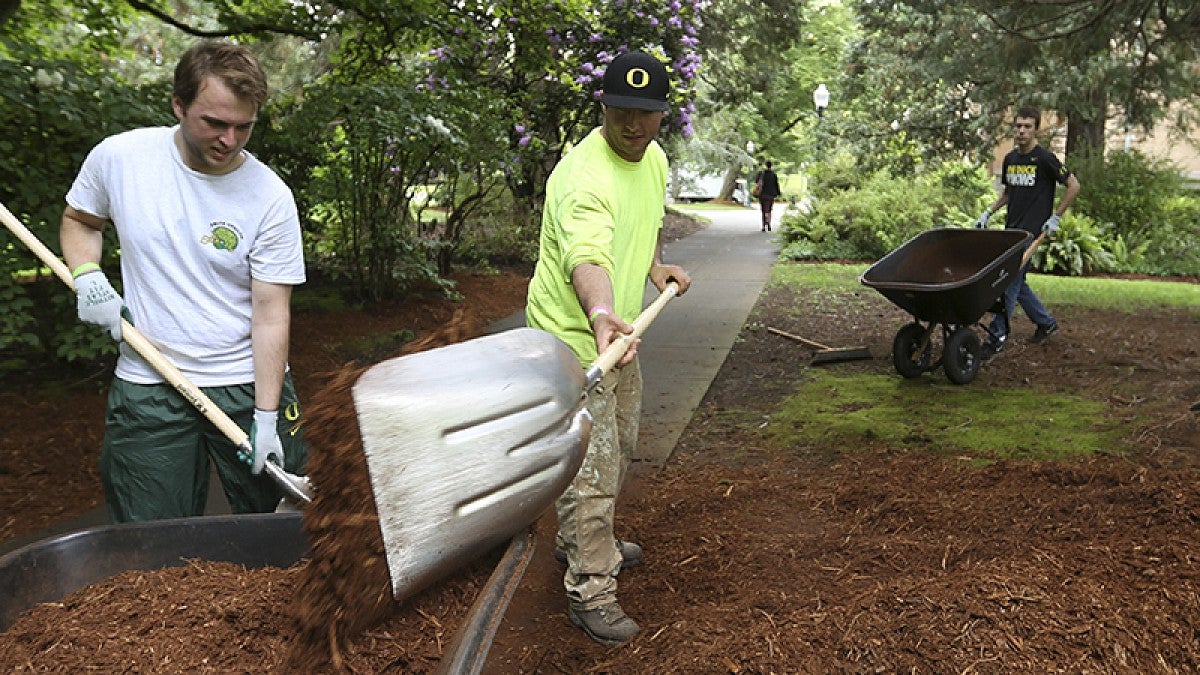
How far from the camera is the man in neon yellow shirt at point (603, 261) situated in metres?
2.92

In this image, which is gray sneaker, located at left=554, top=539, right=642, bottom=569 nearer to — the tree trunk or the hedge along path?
the hedge along path

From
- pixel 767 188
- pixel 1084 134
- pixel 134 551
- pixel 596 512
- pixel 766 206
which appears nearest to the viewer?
pixel 134 551

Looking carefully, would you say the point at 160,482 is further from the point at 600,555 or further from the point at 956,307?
the point at 956,307

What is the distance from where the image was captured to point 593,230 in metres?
2.92

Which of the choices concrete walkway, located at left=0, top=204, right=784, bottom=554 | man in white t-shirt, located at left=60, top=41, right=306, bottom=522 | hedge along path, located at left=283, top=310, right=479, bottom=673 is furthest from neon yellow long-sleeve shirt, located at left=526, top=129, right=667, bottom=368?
concrete walkway, located at left=0, top=204, right=784, bottom=554

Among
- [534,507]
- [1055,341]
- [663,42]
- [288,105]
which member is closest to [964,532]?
[534,507]

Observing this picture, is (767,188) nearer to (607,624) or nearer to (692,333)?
(692,333)

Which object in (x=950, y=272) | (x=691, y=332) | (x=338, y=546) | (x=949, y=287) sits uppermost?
(x=338, y=546)

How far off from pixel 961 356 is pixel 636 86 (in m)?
4.48

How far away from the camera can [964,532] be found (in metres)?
3.88

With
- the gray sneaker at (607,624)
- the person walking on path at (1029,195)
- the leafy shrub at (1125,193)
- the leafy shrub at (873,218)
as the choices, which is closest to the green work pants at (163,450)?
the gray sneaker at (607,624)

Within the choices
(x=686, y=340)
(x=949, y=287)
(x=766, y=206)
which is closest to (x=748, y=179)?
(x=766, y=206)

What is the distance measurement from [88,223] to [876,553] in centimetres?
289

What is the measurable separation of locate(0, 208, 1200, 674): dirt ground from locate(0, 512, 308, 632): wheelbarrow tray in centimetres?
7
